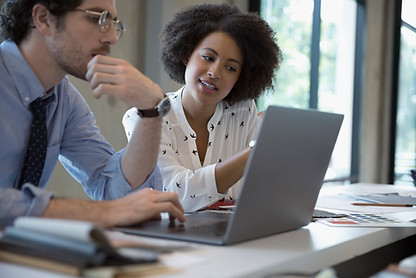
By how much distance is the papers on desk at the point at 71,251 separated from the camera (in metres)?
0.83

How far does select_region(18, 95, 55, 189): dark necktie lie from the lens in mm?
1565

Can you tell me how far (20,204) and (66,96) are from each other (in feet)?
2.07

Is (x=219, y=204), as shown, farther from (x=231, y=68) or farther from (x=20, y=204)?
(x=20, y=204)

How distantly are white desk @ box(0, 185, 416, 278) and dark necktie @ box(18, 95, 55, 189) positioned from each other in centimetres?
65

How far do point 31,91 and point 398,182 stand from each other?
5.54 metres

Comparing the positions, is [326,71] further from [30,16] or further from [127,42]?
[30,16]

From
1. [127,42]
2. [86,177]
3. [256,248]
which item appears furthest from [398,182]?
[256,248]

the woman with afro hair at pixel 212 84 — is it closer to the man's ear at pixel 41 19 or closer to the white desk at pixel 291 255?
the man's ear at pixel 41 19

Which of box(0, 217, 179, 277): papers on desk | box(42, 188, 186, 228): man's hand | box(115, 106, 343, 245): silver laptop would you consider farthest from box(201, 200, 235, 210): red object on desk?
box(0, 217, 179, 277): papers on desk

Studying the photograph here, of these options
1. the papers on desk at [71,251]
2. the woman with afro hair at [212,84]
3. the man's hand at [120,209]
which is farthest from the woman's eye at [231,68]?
the papers on desk at [71,251]

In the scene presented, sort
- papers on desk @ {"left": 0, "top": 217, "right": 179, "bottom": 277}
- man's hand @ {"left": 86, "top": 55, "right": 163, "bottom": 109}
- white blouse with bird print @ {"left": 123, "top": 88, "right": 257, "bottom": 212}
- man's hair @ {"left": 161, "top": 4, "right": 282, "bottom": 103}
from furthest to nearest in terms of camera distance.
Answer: man's hair @ {"left": 161, "top": 4, "right": 282, "bottom": 103}
white blouse with bird print @ {"left": 123, "top": 88, "right": 257, "bottom": 212}
man's hand @ {"left": 86, "top": 55, "right": 163, "bottom": 109}
papers on desk @ {"left": 0, "top": 217, "right": 179, "bottom": 277}

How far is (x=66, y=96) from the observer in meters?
1.75

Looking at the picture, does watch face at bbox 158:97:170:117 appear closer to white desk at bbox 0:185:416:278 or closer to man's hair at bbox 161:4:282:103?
white desk at bbox 0:185:416:278

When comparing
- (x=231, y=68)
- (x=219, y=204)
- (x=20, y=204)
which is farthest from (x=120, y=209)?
(x=231, y=68)
